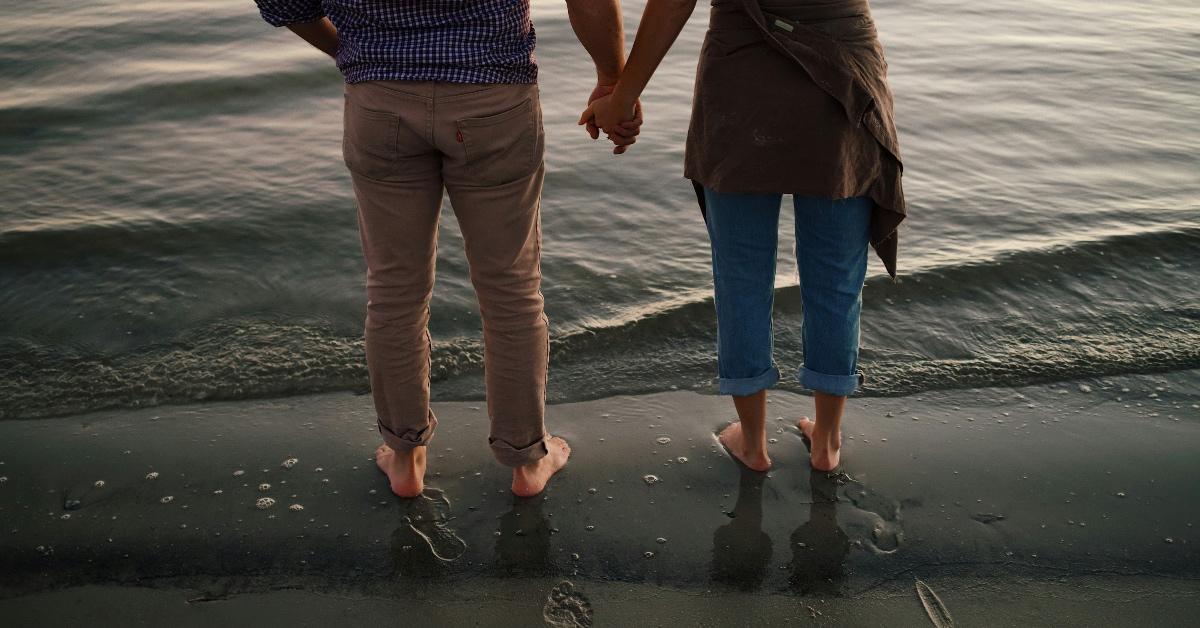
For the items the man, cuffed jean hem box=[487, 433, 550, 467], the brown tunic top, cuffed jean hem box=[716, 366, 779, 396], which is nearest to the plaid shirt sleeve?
the man

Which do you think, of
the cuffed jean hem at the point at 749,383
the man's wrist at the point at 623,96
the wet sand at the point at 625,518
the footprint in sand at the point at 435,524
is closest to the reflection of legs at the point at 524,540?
the wet sand at the point at 625,518

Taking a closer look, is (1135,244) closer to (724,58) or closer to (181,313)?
(724,58)

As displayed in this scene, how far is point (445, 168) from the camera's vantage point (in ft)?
7.45

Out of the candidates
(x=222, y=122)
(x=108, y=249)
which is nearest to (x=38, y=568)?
(x=108, y=249)

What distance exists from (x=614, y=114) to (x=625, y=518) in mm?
1053

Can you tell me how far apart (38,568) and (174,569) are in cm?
33

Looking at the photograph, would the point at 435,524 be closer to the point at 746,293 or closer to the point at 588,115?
the point at 746,293

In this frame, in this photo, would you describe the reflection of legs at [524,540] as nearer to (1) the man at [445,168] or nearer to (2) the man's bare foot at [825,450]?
(1) the man at [445,168]

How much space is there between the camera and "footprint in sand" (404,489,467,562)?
2.45 m

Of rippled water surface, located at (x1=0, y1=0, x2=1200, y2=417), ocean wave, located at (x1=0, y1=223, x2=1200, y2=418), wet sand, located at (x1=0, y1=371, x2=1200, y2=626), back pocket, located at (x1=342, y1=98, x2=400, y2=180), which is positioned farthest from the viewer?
rippled water surface, located at (x1=0, y1=0, x2=1200, y2=417)

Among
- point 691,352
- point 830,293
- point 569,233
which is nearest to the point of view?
point 830,293

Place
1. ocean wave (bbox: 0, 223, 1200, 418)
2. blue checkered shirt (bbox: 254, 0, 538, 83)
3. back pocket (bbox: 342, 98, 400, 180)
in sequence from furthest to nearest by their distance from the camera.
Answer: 1. ocean wave (bbox: 0, 223, 1200, 418)
2. back pocket (bbox: 342, 98, 400, 180)
3. blue checkered shirt (bbox: 254, 0, 538, 83)

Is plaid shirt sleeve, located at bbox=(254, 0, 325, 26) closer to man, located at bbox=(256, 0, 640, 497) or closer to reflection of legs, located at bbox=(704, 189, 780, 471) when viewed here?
man, located at bbox=(256, 0, 640, 497)

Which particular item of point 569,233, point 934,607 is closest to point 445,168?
point 934,607
